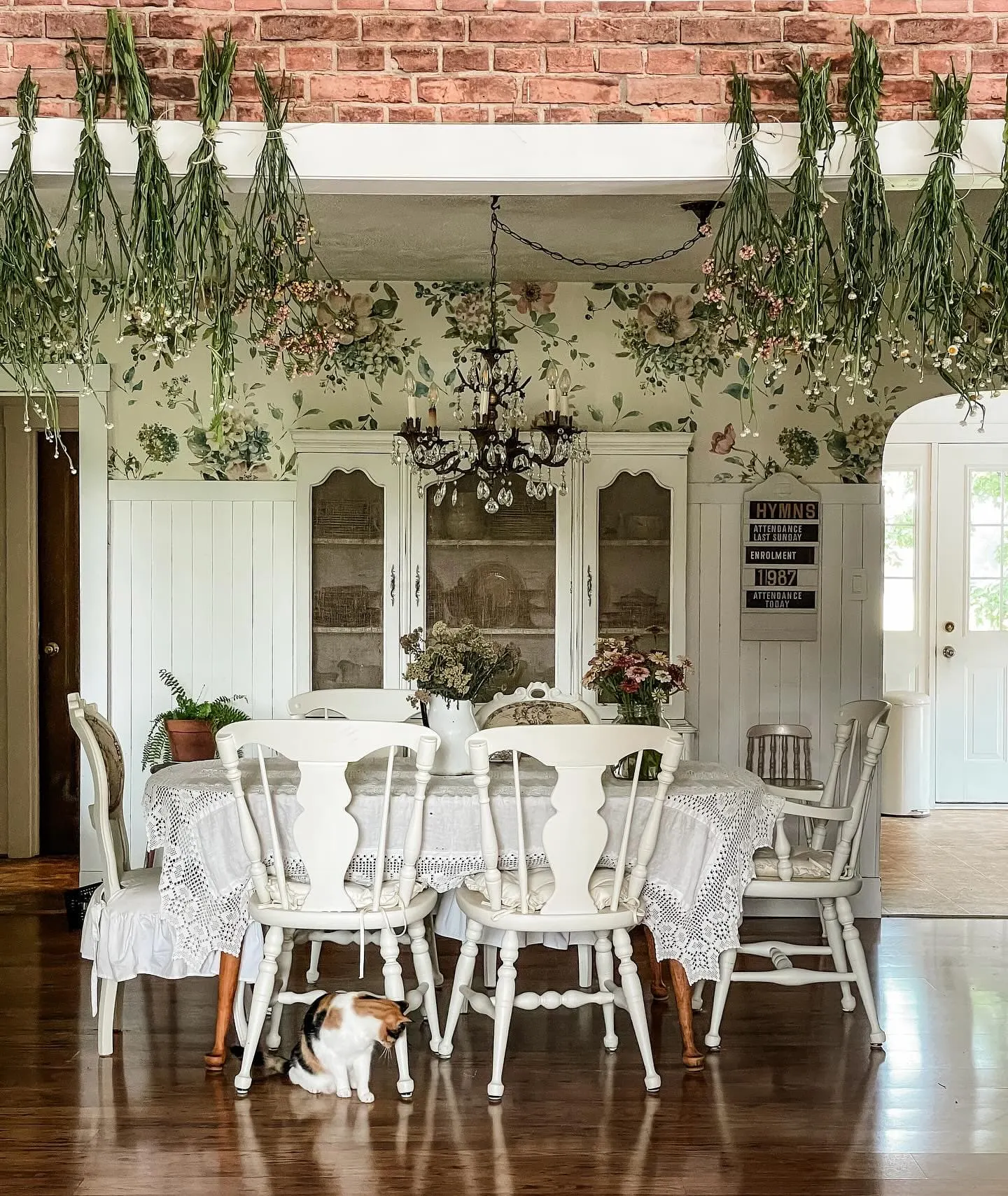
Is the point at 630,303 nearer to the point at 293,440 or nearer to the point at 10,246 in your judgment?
the point at 293,440

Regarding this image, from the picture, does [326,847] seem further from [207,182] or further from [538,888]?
[207,182]

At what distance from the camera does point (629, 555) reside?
494 cm

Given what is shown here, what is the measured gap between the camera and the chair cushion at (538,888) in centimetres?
306

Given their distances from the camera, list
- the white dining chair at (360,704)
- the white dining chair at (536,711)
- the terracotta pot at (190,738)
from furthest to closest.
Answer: the terracotta pot at (190,738)
the white dining chair at (360,704)
the white dining chair at (536,711)

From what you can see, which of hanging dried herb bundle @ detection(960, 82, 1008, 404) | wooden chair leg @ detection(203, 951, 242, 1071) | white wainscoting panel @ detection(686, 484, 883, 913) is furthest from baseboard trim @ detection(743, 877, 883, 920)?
hanging dried herb bundle @ detection(960, 82, 1008, 404)

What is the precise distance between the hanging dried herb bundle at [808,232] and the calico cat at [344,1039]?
176 cm

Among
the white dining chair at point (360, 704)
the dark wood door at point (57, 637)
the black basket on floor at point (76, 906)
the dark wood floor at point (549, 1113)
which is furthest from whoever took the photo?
the dark wood door at point (57, 637)

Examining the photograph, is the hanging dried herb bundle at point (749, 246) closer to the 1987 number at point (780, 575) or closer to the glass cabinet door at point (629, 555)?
the glass cabinet door at point (629, 555)

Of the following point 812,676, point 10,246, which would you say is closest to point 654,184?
point 10,246

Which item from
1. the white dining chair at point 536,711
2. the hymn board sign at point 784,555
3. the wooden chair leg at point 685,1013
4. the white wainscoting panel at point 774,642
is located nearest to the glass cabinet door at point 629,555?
the white wainscoting panel at point 774,642

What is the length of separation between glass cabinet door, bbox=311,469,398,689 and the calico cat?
201cm

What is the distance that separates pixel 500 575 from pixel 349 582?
1.98 ft

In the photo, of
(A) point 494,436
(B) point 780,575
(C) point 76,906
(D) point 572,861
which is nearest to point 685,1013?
(D) point 572,861

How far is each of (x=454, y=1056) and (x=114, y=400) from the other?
319cm
